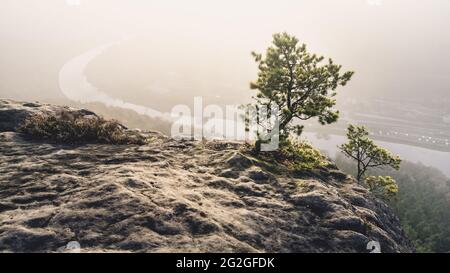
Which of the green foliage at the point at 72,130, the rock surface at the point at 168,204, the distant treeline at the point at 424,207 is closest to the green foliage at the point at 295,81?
the rock surface at the point at 168,204

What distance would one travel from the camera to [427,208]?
12519cm

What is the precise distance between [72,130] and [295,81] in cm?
1024

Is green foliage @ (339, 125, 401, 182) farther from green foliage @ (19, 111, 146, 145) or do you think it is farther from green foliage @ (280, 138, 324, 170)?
green foliage @ (19, 111, 146, 145)

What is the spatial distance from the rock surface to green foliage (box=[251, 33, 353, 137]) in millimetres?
2774

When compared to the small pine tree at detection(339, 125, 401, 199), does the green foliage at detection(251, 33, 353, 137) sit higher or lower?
higher

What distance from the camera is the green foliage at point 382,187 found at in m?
29.6

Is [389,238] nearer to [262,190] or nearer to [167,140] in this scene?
[262,190]

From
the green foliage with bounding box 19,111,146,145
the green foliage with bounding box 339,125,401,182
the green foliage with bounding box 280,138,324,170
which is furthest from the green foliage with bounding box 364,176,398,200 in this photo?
the green foliage with bounding box 19,111,146,145

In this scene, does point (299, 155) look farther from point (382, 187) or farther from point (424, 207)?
point (424, 207)

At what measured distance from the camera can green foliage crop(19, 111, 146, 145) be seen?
1711 centimetres

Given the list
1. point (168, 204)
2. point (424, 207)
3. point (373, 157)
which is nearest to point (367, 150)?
point (373, 157)

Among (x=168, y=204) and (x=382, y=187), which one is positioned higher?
(x=168, y=204)

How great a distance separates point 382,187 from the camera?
99.0 ft
